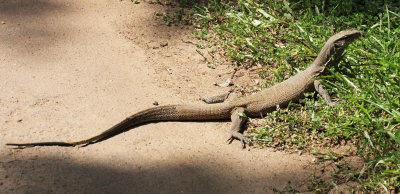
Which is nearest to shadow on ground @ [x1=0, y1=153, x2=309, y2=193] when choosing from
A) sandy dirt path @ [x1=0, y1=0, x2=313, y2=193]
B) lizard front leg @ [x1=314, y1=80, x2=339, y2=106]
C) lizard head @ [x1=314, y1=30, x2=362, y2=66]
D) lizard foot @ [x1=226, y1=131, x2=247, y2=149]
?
sandy dirt path @ [x1=0, y1=0, x2=313, y2=193]

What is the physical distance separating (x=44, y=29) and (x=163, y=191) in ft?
12.5

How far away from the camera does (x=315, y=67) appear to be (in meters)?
5.16

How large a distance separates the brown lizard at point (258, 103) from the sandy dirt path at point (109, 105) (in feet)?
0.38

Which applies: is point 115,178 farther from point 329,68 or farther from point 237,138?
point 329,68

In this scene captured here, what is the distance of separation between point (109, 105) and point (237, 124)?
1.62 meters

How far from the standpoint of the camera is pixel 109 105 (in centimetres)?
486

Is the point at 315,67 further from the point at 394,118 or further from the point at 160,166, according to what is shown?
the point at 160,166

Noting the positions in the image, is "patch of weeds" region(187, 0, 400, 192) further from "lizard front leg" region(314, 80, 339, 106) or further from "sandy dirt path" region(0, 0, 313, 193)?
"sandy dirt path" region(0, 0, 313, 193)

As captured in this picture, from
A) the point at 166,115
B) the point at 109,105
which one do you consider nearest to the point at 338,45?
the point at 166,115

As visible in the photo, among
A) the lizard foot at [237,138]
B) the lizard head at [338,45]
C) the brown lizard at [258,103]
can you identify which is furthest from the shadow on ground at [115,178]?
the lizard head at [338,45]

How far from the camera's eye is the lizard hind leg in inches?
178

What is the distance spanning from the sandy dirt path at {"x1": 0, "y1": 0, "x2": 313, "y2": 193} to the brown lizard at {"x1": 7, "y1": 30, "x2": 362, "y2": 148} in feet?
0.38

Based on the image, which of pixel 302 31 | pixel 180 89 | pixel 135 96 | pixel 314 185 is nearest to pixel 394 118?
pixel 314 185

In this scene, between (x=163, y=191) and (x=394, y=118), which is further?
(x=394, y=118)
